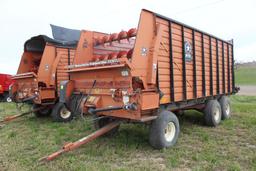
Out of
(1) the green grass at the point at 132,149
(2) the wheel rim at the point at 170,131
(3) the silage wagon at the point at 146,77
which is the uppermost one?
(3) the silage wagon at the point at 146,77

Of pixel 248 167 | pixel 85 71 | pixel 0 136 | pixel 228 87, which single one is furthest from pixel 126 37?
pixel 228 87

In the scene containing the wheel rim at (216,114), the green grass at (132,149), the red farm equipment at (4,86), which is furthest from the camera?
the red farm equipment at (4,86)

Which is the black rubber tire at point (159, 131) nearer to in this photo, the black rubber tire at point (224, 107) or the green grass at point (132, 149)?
the green grass at point (132, 149)

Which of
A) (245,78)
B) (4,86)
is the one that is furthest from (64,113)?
(245,78)

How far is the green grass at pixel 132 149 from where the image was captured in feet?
13.8

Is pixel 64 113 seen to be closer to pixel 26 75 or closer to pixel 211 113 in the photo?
pixel 26 75

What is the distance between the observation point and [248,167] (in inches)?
162

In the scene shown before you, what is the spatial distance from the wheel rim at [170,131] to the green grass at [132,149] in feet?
0.72

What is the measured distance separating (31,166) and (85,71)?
7.13 ft

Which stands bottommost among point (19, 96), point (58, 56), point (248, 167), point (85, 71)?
point (248, 167)

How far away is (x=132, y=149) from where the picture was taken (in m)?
5.05

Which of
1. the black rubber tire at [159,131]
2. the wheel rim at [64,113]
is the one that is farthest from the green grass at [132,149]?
the wheel rim at [64,113]

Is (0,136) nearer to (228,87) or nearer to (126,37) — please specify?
(126,37)

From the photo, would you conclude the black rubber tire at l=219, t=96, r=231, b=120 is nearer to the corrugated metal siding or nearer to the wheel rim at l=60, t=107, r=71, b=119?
the corrugated metal siding
